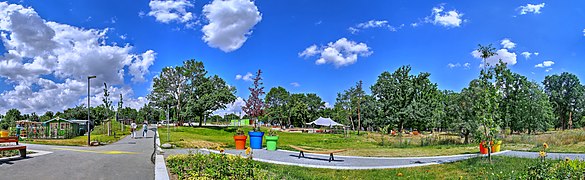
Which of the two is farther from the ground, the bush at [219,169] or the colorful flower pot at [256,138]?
the bush at [219,169]

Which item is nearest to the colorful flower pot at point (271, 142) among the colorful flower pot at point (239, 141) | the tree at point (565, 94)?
the colorful flower pot at point (239, 141)

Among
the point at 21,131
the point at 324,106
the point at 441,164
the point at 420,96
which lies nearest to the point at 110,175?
the point at 441,164

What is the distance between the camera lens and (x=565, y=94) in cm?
6912

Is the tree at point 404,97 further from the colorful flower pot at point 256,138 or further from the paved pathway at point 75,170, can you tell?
the paved pathway at point 75,170

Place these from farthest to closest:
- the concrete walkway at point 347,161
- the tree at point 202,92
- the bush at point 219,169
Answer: the tree at point 202,92 < the concrete walkway at point 347,161 < the bush at point 219,169

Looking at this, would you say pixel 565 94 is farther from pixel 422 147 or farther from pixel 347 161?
pixel 347 161

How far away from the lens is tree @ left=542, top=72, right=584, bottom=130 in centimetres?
6788

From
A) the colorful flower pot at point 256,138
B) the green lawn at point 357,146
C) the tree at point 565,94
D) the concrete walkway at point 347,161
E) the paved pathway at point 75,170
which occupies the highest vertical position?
the tree at point 565,94

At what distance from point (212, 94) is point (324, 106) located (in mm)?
52771

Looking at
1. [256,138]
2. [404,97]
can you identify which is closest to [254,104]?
[256,138]

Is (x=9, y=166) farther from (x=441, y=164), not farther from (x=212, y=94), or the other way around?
(x=212, y=94)

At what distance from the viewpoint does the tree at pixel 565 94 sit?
67875 millimetres

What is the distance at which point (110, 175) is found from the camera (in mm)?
8711

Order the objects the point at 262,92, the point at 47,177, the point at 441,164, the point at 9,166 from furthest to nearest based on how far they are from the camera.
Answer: the point at 262,92 → the point at 441,164 → the point at 9,166 → the point at 47,177
